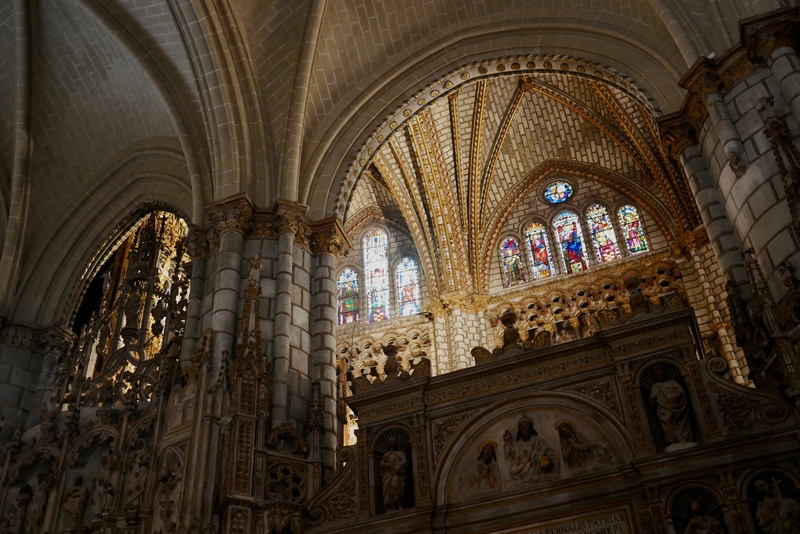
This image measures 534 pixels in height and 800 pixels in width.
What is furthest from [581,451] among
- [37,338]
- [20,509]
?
[37,338]

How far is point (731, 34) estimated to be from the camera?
1043 cm

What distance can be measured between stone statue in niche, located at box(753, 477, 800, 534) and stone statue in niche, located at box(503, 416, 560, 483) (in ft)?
6.71

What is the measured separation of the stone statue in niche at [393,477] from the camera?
9227 mm

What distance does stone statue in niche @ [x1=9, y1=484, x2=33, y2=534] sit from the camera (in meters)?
11.5

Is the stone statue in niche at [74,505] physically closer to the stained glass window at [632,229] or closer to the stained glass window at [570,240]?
the stained glass window at [570,240]

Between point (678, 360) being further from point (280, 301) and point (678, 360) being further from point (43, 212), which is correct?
point (43, 212)

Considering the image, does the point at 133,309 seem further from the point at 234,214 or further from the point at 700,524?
the point at 700,524

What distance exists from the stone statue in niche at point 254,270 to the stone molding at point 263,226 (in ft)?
1.99

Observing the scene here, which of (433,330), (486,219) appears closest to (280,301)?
(433,330)

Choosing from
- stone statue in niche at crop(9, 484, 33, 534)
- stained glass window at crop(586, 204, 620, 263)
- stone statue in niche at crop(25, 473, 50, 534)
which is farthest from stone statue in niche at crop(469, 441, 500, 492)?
stained glass window at crop(586, 204, 620, 263)

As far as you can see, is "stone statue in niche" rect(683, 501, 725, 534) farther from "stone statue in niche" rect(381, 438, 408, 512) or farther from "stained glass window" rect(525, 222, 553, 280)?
"stained glass window" rect(525, 222, 553, 280)

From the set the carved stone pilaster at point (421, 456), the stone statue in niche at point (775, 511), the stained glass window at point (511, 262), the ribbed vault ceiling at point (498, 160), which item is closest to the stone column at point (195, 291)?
the carved stone pilaster at point (421, 456)

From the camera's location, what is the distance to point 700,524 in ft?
24.6

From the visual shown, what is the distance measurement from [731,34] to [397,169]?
10.7 metres
